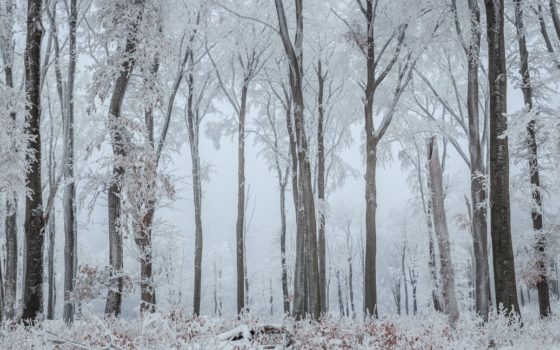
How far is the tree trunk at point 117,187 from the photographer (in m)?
9.12

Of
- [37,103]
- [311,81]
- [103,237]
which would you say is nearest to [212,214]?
[103,237]

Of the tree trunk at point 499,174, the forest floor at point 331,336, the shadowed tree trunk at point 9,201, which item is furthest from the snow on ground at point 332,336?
the shadowed tree trunk at point 9,201

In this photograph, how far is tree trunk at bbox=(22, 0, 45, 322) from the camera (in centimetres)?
789

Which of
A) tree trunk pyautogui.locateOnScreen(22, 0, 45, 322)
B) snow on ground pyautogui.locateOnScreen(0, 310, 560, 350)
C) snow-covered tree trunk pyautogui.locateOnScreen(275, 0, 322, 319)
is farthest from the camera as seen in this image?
snow-covered tree trunk pyautogui.locateOnScreen(275, 0, 322, 319)

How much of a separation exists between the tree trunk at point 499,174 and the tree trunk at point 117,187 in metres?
7.04

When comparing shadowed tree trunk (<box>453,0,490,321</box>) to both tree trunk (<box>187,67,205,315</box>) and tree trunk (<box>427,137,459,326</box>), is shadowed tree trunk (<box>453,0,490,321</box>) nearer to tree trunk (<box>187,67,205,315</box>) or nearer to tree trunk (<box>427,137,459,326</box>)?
tree trunk (<box>427,137,459,326</box>)

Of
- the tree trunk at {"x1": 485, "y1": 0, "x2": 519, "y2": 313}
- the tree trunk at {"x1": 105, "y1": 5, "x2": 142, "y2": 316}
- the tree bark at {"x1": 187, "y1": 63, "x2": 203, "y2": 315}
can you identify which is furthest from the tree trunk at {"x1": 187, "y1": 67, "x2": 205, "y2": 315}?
the tree trunk at {"x1": 485, "y1": 0, "x2": 519, "y2": 313}

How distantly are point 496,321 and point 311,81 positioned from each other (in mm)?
11592

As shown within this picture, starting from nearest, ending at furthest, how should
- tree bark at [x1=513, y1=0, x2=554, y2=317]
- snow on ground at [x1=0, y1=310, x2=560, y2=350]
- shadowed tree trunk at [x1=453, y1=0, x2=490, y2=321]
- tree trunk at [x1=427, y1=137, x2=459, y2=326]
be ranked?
snow on ground at [x1=0, y1=310, x2=560, y2=350], tree trunk at [x1=427, y1=137, x2=459, y2=326], shadowed tree trunk at [x1=453, y1=0, x2=490, y2=321], tree bark at [x1=513, y1=0, x2=554, y2=317]

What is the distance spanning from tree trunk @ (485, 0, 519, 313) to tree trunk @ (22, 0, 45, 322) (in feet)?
25.8

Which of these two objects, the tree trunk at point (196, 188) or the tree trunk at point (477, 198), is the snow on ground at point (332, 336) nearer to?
the tree trunk at point (477, 198)

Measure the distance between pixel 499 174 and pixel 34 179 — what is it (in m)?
8.18

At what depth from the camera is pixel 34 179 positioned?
8.09 metres

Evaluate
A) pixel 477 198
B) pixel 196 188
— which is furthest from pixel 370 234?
pixel 196 188
